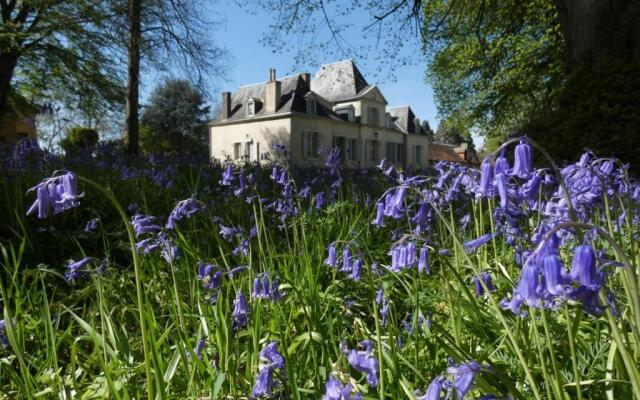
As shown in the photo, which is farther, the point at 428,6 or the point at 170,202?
the point at 428,6

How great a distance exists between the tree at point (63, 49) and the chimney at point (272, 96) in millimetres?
18441

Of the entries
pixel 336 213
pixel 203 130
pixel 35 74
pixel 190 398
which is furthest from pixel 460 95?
pixel 203 130

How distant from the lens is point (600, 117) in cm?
675

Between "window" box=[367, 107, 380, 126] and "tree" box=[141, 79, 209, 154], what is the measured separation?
15185mm

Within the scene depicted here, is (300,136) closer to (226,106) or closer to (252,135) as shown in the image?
(252,135)

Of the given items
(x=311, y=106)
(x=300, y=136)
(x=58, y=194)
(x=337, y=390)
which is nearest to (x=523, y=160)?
(x=337, y=390)

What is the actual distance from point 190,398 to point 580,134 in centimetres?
677

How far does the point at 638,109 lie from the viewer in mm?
6461

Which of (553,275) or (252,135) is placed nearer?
(553,275)

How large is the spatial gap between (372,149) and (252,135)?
35.7 ft

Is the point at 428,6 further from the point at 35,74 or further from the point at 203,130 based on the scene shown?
the point at 203,130

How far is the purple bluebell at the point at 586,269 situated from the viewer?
97 cm

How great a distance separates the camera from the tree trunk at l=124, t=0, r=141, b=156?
12.2 metres

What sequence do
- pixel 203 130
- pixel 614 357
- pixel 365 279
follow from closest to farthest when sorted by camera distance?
pixel 614 357 → pixel 365 279 → pixel 203 130
